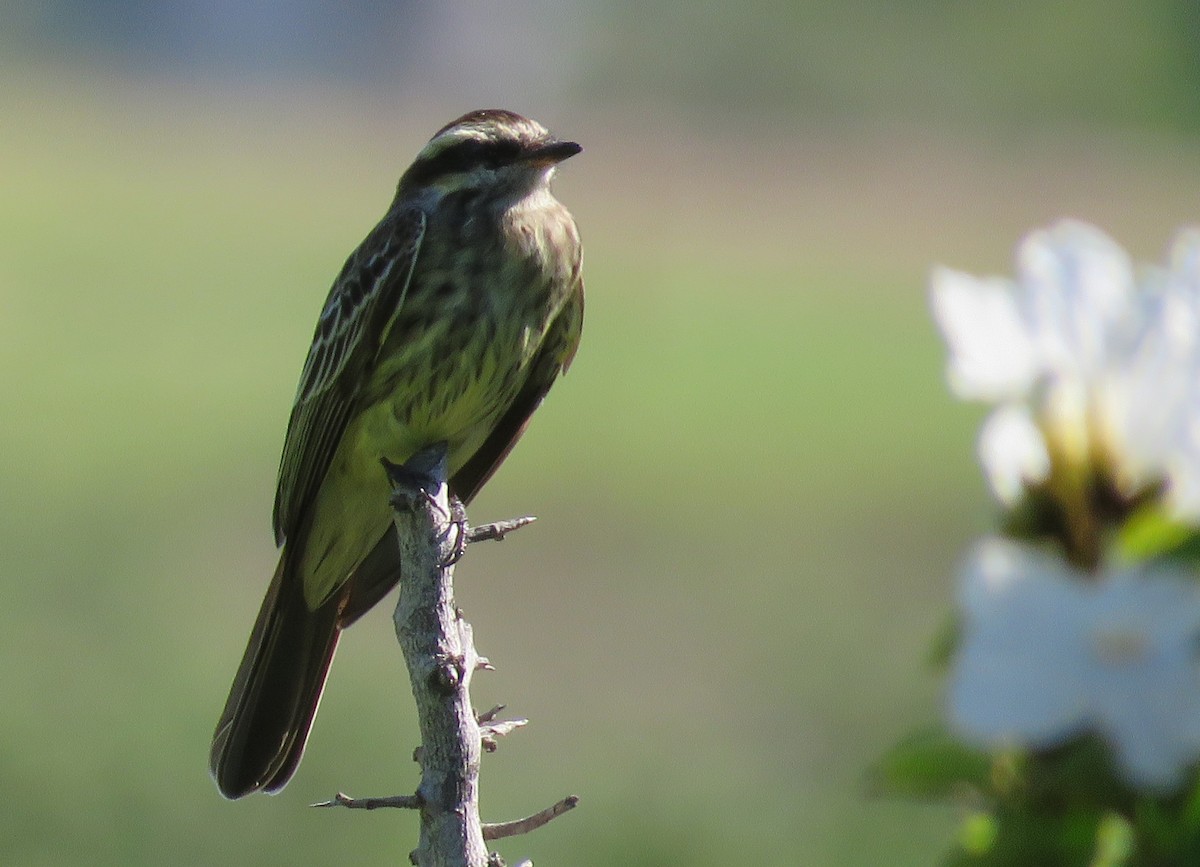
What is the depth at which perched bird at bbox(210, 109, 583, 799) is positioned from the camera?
312cm

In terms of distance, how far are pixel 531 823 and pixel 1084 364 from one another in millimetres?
1014

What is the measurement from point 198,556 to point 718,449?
14.0ft

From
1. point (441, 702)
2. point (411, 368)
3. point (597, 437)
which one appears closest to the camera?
point (441, 702)

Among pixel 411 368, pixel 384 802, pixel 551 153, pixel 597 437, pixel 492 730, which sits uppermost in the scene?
pixel 597 437

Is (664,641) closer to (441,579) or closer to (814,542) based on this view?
(814,542)

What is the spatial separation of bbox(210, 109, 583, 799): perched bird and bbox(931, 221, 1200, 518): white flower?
2089 millimetres

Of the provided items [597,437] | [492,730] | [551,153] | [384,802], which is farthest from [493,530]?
[597,437]

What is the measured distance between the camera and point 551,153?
325cm

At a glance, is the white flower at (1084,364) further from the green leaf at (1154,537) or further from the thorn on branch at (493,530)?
the thorn on branch at (493,530)

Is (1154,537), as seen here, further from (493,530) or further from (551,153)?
(551,153)

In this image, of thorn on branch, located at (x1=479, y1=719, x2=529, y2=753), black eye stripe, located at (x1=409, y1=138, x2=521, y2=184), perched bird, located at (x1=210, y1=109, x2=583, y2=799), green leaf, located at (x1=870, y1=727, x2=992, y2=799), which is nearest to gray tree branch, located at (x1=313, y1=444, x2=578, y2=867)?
thorn on branch, located at (x1=479, y1=719, x2=529, y2=753)

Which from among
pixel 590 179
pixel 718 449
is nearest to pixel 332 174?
pixel 590 179

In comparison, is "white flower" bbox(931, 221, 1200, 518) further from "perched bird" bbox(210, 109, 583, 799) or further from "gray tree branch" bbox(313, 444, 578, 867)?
"perched bird" bbox(210, 109, 583, 799)

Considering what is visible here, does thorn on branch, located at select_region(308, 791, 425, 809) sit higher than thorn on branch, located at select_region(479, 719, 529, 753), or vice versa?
thorn on branch, located at select_region(479, 719, 529, 753)
